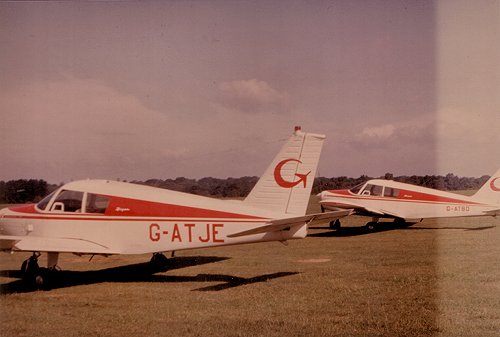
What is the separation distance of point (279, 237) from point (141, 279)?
3.37 metres

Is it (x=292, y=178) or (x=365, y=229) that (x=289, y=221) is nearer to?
(x=292, y=178)

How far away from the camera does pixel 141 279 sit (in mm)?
11336

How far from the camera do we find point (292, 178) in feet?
34.2

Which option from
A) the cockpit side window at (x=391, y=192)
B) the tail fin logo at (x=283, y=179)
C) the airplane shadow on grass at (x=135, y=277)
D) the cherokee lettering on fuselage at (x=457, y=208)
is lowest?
the airplane shadow on grass at (x=135, y=277)

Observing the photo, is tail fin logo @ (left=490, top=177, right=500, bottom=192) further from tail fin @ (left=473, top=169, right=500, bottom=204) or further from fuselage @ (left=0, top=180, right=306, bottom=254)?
fuselage @ (left=0, top=180, right=306, bottom=254)

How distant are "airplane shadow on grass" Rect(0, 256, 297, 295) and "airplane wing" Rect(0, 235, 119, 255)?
2.94ft

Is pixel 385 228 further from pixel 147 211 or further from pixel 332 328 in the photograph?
pixel 332 328

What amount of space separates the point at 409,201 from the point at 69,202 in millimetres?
14994

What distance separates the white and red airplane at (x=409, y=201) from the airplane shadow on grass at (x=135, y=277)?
400 inches

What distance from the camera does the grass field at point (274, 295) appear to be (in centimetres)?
694

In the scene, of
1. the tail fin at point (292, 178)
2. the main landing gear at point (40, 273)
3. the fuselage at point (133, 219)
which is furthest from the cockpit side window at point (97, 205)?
the tail fin at point (292, 178)

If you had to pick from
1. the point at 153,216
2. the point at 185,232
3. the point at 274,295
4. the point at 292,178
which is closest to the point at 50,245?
the point at 153,216

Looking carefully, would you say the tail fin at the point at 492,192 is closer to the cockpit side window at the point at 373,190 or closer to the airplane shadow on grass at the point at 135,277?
the cockpit side window at the point at 373,190

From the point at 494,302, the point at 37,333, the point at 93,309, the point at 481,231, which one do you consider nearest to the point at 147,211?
the point at 93,309
